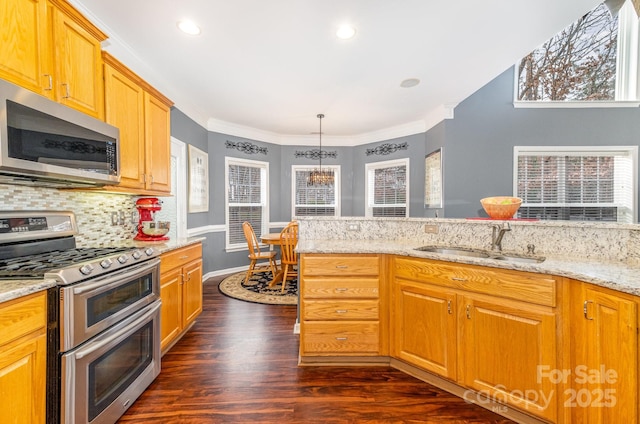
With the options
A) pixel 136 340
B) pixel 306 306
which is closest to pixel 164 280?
pixel 136 340

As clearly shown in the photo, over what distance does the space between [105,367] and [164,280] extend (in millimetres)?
718

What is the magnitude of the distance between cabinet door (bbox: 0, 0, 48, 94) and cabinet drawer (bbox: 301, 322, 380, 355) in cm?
216

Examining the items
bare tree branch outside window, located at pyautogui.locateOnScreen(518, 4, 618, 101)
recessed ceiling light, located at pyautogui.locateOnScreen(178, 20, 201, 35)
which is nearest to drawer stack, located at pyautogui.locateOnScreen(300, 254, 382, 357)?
recessed ceiling light, located at pyautogui.locateOnScreen(178, 20, 201, 35)

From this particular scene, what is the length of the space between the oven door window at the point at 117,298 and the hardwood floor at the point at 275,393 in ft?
2.13

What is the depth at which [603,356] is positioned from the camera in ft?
3.93

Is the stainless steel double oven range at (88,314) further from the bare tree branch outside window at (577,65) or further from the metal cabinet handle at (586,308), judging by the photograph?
the bare tree branch outside window at (577,65)

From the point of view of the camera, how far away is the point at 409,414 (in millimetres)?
1572

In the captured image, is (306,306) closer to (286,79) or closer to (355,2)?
(355,2)

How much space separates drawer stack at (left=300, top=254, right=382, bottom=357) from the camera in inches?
78.6

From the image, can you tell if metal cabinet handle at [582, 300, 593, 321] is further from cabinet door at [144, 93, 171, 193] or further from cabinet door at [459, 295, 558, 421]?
cabinet door at [144, 93, 171, 193]

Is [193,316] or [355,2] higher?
[355,2]

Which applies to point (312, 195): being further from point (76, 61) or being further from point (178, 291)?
point (76, 61)

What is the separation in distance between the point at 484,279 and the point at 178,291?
90.8 inches

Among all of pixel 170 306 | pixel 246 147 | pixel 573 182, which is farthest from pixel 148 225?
pixel 573 182
